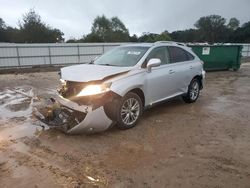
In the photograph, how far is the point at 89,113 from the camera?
4.74 meters

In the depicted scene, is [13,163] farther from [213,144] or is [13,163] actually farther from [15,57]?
[15,57]

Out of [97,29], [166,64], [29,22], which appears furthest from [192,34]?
[166,64]

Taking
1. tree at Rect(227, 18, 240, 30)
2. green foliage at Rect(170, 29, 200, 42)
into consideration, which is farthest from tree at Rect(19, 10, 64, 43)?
tree at Rect(227, 18, 240, 30)

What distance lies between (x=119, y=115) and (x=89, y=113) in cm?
64

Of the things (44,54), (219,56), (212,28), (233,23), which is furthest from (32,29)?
(233,23)

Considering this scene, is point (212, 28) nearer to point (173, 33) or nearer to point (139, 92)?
point (173, 33)

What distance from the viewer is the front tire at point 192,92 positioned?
7523 mm

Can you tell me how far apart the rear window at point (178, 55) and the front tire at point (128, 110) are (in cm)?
174

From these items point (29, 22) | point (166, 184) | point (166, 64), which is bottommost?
point (166, 184)

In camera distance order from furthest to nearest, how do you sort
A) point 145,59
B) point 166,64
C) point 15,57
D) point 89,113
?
point 15,57 < point 166,64 < point 145,59 < point 89,113

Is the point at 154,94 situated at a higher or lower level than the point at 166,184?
higher

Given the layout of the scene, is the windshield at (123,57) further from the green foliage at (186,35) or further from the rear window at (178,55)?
the green foliage at (186,35)

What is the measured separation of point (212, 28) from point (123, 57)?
2896 inches

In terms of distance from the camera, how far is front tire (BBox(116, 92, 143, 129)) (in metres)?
5.16
